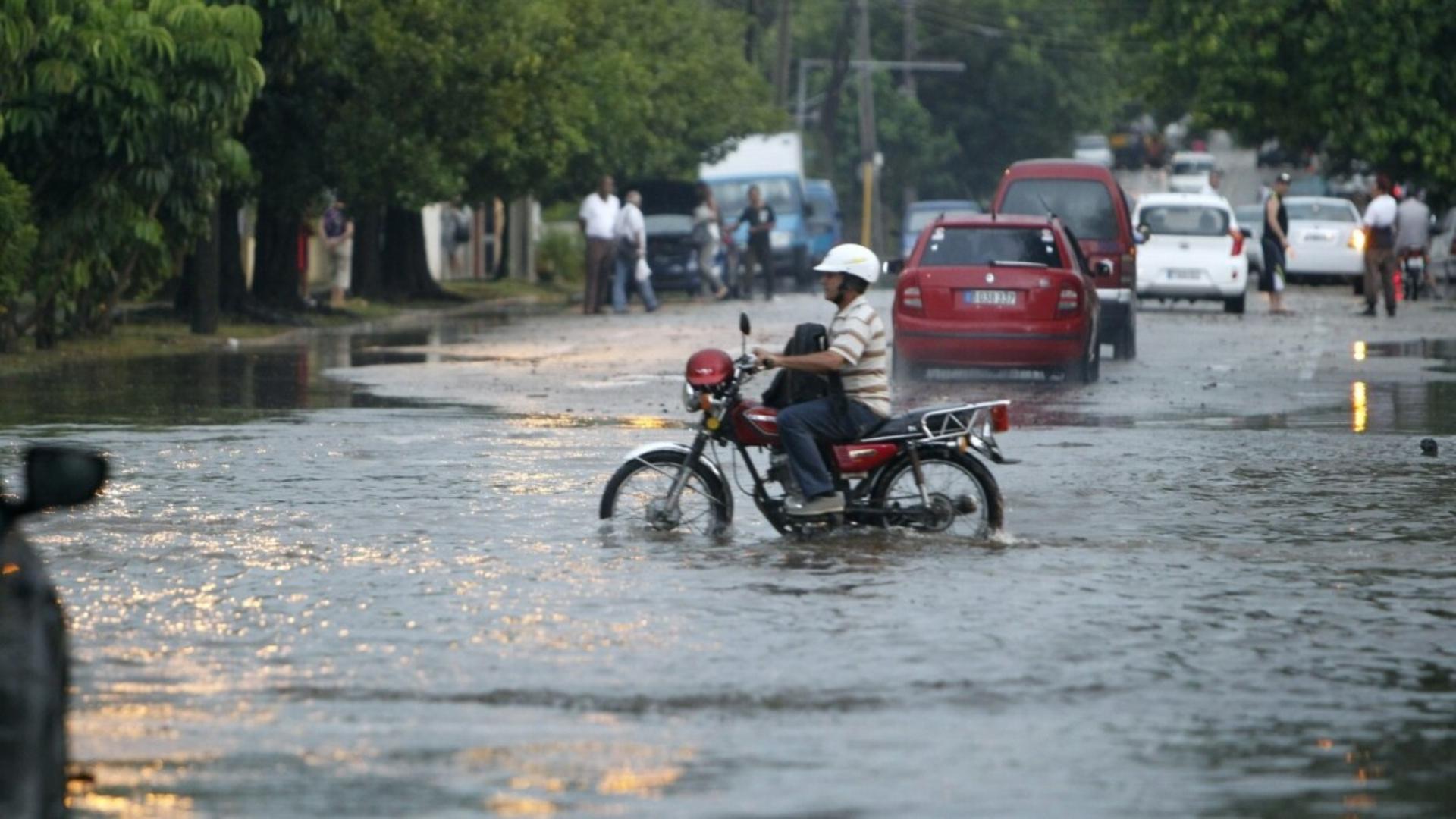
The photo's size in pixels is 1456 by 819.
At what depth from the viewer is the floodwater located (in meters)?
7.61

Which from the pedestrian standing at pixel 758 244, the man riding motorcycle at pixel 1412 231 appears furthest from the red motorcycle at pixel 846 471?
the pedestrian standing at pixel 758 244

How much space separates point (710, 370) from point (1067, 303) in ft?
38.4

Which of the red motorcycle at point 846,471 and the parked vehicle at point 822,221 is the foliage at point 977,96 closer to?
the parked vehicle at point 822,221

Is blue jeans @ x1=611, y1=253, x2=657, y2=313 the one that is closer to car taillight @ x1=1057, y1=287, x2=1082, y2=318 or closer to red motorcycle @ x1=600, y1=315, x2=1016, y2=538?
car taillight @ x1=1057, y1=287, x2=1082, y2=318

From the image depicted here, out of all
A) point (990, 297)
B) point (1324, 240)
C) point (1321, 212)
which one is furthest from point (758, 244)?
point (990, 297)

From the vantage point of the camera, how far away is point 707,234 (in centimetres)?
4741

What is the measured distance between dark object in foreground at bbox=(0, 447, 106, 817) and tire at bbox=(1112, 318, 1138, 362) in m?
23.3

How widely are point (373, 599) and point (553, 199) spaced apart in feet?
136

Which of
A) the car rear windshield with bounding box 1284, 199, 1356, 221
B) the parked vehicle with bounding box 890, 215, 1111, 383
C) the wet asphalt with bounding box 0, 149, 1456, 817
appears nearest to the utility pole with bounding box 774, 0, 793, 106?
the car rear windshield with bounding box 1284, 199, 1356, 221

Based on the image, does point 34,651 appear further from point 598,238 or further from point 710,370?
point 598,238

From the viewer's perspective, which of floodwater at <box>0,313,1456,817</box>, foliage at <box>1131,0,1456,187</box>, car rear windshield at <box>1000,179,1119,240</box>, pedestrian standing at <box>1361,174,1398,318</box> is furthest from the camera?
foliage at <box>1131,0,1456,187</box>

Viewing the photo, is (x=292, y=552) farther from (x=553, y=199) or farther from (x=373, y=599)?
(x=553, y=199)

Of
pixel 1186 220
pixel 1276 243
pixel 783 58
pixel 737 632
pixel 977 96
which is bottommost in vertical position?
pixel 737 632

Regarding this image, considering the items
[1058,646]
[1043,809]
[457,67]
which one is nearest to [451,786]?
[1043,809]
